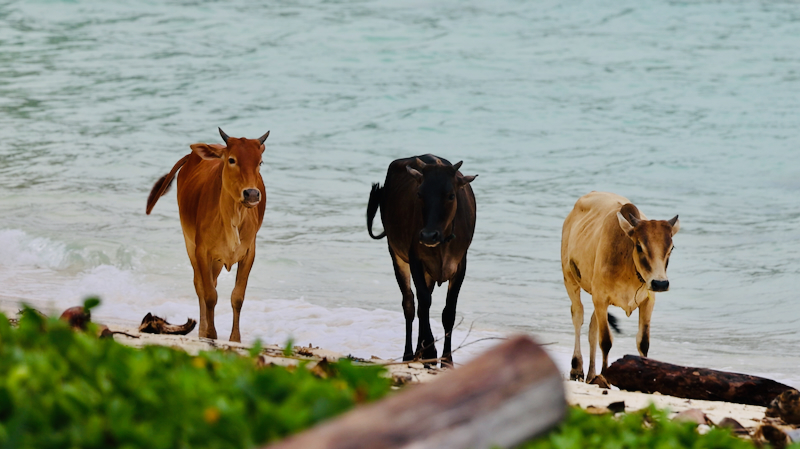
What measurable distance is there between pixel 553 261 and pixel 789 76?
18606 millimetres

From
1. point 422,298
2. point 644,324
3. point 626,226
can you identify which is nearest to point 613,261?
point 626,226

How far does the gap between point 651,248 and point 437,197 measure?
1660mm

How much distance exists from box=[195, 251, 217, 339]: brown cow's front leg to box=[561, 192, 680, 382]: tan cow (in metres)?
3.04

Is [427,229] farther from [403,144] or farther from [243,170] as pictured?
[403,144]

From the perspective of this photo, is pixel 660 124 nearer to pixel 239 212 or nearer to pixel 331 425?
pixel 239 212

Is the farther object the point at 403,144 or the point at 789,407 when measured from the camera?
the point at 403,144

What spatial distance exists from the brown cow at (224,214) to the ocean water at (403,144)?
5.52 feet

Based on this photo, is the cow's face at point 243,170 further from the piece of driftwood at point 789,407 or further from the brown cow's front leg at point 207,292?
the piece of driftwood at point 789,407

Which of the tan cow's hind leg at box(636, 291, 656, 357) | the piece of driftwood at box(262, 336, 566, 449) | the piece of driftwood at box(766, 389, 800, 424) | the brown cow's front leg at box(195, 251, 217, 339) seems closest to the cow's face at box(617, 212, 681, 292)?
the tan cow's hind leg at box(636, 291, 656, 357)

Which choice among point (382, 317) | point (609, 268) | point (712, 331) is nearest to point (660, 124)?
point (712, 331)

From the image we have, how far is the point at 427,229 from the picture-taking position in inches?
309

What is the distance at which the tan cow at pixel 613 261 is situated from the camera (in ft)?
26.0

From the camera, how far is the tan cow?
7.92 m

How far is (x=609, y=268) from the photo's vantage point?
833cm
